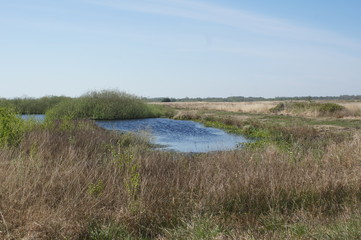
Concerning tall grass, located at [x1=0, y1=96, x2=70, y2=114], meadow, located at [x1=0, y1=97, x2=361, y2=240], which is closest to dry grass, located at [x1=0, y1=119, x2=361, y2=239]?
meadow, located at [x1=0, y1=97, x2=361, y2=240]

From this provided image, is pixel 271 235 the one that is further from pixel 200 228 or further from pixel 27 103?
pixel 27 103

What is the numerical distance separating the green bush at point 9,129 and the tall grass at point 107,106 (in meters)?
28.0

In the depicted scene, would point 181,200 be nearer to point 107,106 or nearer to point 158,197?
point 158,197

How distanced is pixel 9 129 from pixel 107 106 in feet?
105

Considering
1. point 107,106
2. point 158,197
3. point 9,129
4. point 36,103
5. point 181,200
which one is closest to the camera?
point 158,197

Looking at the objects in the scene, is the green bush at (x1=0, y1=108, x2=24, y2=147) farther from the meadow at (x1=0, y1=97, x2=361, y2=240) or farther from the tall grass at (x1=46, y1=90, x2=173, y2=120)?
the tall grass at (x1=46, y1=90, x2=173, y2=120)

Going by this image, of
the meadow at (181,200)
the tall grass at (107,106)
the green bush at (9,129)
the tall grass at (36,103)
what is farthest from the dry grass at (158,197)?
the tall grass at (36,103)

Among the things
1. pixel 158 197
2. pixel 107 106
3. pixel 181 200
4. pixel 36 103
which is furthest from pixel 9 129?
pixel 36 103

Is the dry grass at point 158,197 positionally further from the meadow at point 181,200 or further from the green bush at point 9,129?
the green bush at point 9,129

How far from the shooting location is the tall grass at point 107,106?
41.7 m

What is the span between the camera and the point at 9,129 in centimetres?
1154

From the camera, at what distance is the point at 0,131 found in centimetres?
1118

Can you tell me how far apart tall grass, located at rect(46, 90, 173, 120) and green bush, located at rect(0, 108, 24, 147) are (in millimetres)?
28046

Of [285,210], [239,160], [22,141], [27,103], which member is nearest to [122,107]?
[27,103]
